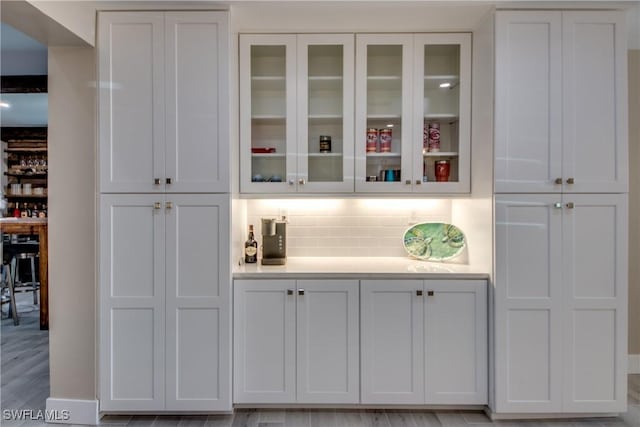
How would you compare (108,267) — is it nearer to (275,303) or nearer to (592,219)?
(275,303)

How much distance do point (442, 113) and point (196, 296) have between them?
190 centimetres

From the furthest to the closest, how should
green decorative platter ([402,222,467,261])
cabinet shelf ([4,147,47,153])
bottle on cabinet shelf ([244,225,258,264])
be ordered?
1. cabinet shelf ([4,147,47,153])
2. green decorative platter ([402,222,467,261])
3. bottle on cabinet shelf ([244,225,258,264])

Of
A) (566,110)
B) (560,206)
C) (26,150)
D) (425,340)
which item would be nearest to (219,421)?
(425,340)

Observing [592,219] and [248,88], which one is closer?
[592,219]

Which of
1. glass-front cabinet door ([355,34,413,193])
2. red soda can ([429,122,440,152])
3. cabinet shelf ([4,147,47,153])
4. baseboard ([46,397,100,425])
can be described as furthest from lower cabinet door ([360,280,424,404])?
cabinet shelf ([4,147,47,153])

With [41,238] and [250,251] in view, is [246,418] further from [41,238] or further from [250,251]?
[41,238]

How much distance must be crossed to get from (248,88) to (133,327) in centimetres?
160

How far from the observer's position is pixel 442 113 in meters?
2.34

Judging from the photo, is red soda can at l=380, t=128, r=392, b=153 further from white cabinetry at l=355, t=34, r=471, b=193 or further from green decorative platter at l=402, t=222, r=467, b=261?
green decorative platter at l=402, t=222, r=467, b=261

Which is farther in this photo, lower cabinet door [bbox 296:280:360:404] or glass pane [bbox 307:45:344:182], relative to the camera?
glass pane [bbox 307:45:344:182]

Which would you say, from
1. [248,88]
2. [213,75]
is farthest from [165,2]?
[248,88]

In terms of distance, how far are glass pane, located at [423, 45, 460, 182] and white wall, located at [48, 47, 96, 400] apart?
2.02 m

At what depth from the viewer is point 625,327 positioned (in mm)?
2057

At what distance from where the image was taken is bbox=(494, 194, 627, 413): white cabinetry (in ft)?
6.75
